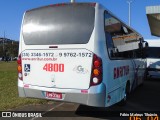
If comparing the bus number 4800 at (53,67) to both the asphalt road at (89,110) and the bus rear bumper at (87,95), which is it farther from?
the asphalt road at (89,110)

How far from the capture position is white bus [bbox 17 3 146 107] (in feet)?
24.8

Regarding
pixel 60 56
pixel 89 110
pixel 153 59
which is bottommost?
pixel 89 110

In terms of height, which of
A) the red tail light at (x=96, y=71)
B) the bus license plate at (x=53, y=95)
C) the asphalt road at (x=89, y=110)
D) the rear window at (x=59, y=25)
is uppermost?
the rear window at (x=59, y=25)

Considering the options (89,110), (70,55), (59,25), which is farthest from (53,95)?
(89,110)

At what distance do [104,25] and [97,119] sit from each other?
264cm

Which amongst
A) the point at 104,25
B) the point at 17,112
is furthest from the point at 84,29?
the point at 17,112

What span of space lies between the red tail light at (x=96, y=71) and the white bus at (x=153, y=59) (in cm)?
1381

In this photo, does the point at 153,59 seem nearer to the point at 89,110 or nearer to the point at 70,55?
the point at 89,110

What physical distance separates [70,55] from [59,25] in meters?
0.88

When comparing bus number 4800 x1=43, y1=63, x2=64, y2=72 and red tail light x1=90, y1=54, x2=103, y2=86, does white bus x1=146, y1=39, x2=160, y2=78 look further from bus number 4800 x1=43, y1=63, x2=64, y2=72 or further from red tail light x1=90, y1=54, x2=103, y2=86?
red tail light x1=90, y1=54, x2=103, y2=86

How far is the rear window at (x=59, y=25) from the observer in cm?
778

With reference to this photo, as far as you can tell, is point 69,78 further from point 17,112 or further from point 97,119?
point 17,112

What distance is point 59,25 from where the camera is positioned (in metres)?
8.08

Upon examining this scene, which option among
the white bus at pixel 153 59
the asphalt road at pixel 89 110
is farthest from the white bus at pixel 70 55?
the white bus at pixel 153 59
